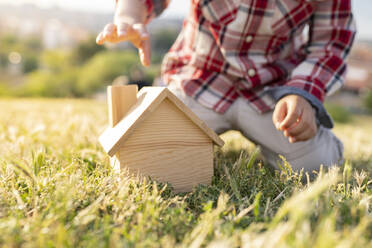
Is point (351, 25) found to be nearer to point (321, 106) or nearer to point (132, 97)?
point (321, 106)

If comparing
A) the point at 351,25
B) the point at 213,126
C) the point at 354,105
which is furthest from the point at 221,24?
the point at 354,105

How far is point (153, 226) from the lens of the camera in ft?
2.10

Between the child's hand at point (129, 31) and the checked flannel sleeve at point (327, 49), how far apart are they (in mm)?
482

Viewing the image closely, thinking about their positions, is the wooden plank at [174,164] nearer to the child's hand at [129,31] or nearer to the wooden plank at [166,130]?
the wooden plank at [166,130]

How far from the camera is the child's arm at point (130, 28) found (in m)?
0.99

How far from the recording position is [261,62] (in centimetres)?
129

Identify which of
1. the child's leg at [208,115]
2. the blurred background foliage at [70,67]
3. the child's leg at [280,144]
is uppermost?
the blurred background foliage at [70,67]

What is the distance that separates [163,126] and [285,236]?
45 centimetres

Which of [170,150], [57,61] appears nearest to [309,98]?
[170,150]

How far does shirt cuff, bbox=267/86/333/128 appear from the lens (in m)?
1.09

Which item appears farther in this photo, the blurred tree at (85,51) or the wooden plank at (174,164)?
the blurred tree at (85,51)

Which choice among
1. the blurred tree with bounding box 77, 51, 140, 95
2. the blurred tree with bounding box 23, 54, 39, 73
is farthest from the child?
the blurred tree with bounding box 23, 54, 39, 73

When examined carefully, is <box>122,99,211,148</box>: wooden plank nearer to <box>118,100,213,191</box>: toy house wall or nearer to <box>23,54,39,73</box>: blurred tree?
<box>118,100,213,191</box>: toy house wall

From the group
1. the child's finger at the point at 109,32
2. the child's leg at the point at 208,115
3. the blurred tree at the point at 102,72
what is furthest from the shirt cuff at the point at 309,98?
the blurred tree at the point at 102,72
